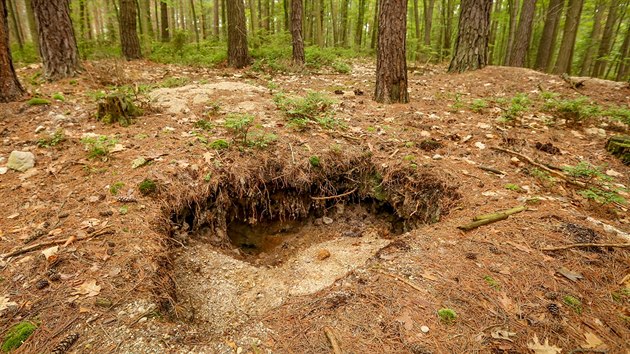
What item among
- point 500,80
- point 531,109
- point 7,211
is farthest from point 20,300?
point 500,80

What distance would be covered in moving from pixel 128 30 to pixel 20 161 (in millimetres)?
6847

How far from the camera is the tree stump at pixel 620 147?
161 inches

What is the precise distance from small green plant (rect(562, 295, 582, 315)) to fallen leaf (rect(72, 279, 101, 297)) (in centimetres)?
343

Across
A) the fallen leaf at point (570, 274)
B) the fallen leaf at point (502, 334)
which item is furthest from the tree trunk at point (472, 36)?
the fallen leaf at point (502, 334)

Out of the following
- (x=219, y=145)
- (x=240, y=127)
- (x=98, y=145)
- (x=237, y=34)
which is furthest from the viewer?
(x=237, y=34)

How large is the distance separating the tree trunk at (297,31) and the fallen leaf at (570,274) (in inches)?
312

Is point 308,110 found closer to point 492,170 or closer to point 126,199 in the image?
point 492,170

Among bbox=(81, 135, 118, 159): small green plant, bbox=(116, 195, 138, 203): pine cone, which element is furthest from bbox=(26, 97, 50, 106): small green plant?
bbox=(116, 195, 138, 203): pine cone

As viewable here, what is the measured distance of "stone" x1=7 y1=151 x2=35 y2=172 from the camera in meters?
3.67

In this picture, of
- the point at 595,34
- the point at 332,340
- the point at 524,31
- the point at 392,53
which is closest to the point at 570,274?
the point at 332,340

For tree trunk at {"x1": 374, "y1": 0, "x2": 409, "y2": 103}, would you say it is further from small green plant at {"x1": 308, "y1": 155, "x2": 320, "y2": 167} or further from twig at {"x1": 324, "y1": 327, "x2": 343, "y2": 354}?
twig at {"x1": 324, "y1": 327, "x2": 343, "y2": 354}

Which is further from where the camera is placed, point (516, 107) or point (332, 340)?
point (516, 107)

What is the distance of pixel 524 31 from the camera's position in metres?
9.98

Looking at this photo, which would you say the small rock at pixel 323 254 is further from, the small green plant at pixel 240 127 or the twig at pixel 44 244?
the twig at pixel 44 244
